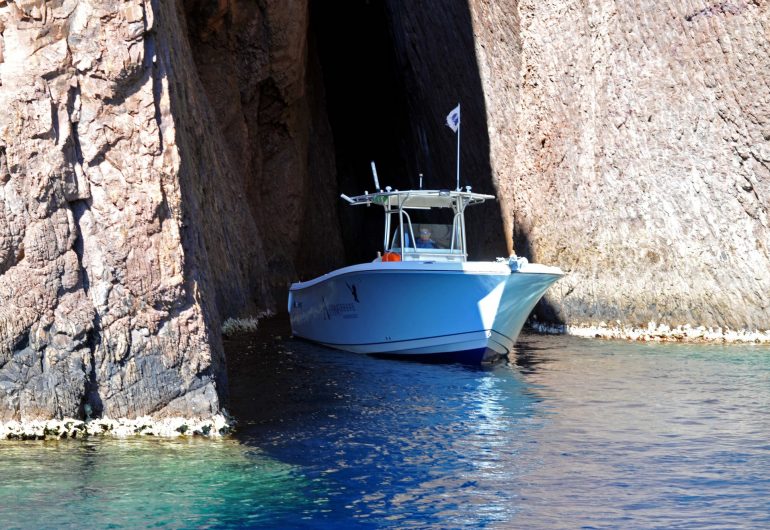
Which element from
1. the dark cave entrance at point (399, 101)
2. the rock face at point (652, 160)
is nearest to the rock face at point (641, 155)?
the rock face at point (652, 160)

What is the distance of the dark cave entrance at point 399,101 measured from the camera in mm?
27641

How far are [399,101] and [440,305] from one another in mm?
21480

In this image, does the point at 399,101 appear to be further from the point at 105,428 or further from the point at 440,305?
the point at 105,428

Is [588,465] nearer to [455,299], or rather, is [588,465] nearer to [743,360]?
[455,299]

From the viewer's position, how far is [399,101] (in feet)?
118

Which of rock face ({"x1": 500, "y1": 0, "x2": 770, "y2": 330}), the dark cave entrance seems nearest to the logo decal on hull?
rock face ({"x1": 500, "y1": 0, "x2": 770, "y2": 330})

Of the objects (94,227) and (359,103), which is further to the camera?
(359,103)

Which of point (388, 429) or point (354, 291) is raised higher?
point (354, 291)

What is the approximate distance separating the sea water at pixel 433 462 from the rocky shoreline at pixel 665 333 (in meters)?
4.18

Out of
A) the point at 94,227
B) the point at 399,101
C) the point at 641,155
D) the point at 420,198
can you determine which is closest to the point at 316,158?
the point at 399,101

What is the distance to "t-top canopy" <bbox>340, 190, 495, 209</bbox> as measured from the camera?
1695 cm

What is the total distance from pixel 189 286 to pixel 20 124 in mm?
2286

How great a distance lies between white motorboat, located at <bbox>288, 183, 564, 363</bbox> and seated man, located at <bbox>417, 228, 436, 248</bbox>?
0.02 m

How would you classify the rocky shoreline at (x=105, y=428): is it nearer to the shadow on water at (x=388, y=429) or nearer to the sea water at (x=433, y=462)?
the sea water at (x=433, y=462)
